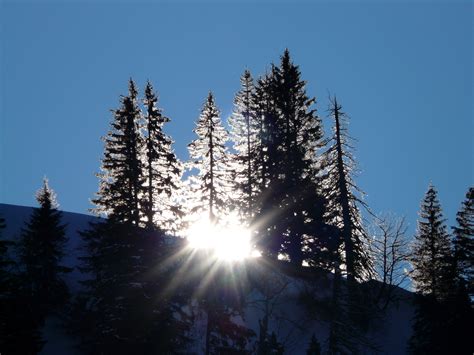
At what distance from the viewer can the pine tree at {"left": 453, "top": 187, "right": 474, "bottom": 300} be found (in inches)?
1272

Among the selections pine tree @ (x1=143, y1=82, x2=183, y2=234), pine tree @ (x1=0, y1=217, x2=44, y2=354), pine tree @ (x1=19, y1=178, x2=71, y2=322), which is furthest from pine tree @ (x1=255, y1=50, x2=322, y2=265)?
pine tree @ (x1=0, y1=217, x2=44, y2=354)

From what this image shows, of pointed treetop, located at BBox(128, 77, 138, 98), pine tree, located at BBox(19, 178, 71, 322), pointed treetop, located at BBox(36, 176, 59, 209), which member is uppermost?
pointed treetop, located at BBox(128, 77, 138, 98)

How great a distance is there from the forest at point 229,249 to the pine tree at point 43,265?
3.4 inches

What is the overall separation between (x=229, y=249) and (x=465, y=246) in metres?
15.0

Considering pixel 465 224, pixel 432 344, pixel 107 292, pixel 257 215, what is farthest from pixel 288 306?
pixel 107 292

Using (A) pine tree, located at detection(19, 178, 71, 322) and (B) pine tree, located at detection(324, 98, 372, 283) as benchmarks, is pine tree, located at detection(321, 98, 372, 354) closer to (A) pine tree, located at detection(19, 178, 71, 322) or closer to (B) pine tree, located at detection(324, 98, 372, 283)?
(B) pine tree, located at detection(324, 98, 372, 283)

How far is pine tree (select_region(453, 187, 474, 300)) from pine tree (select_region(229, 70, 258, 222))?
14364 millimetres

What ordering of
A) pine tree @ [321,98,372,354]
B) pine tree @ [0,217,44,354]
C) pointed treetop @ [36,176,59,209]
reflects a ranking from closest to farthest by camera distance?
pine tree @ [0,217,44,354]
pine tree @ [321,98,372,354]
pointed treetop @ [36,176,59,209]

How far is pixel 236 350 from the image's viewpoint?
2747 cm

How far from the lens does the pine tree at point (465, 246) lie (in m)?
32.3

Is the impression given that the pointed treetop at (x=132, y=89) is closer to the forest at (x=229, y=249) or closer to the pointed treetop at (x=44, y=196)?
the forest at (x=229, y=249)

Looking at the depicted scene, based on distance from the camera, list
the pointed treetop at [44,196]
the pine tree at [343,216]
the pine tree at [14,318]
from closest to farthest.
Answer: the pine tree at [14,318]
the pine tree at [343,216]
the pointed treetop at [44,196]

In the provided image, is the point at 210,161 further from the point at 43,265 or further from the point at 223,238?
the point at 43,265

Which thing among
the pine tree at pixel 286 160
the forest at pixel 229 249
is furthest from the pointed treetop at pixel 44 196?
the pine tree at pixel 286 160
